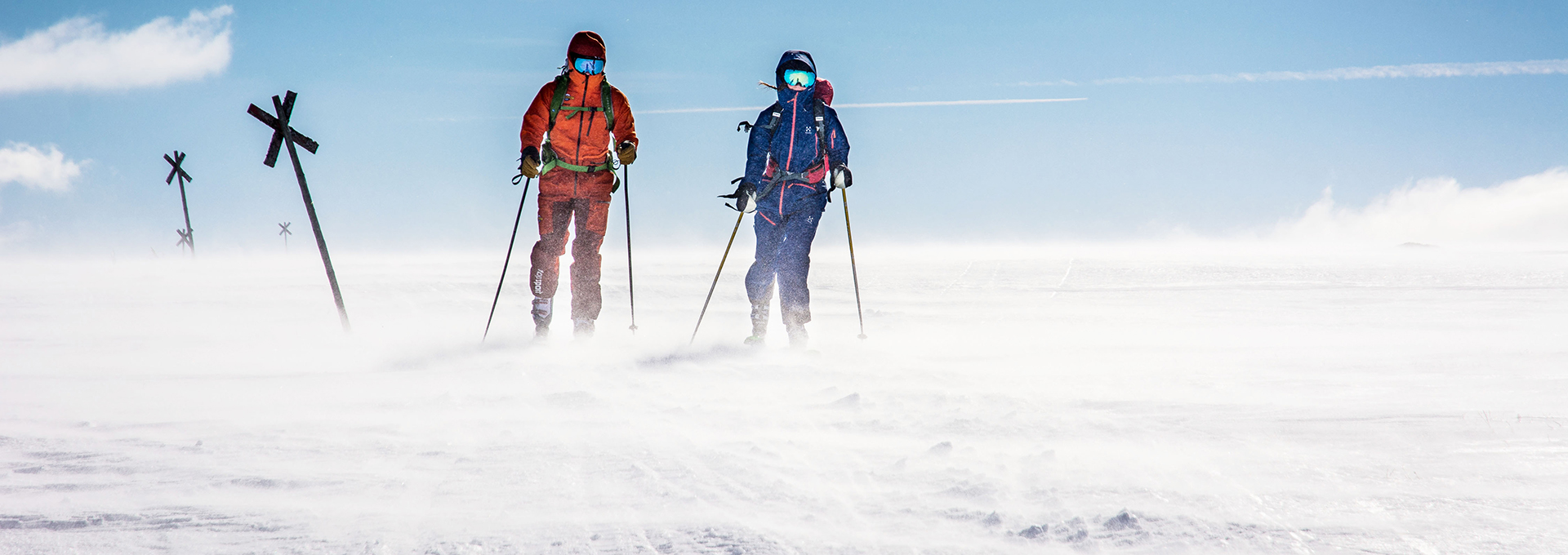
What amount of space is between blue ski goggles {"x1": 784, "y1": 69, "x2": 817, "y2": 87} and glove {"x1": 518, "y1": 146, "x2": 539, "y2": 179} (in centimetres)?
189

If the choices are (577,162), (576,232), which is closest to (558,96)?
(577,162)

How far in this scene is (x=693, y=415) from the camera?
328 cm

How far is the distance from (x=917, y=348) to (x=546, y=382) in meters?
2.60

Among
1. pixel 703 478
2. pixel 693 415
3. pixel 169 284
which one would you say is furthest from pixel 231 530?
pixel 169 284

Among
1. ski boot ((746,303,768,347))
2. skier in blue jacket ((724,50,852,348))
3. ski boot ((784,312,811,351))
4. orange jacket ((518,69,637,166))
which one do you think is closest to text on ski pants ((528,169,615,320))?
orange jacket ((518,69,637,166))

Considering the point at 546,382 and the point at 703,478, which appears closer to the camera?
the point at 703,478

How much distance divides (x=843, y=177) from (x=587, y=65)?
207 cm

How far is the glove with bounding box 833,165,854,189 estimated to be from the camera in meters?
5.96

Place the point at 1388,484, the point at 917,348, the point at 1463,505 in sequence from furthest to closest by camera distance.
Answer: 1. the point at 917,348
2. the point at 1388,484
3. the point at 1463,505

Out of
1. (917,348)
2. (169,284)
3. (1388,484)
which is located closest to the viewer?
(1388,484)

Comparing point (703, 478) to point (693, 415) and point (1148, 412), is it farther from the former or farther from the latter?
point (1148, 412)

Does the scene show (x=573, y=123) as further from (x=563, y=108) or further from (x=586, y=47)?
(x=586, y=47)

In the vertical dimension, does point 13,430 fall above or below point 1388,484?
above

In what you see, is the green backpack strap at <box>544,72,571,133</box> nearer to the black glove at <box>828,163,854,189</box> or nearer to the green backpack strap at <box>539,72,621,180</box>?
the green backpack strap at <box>539,72,621,180</box>
